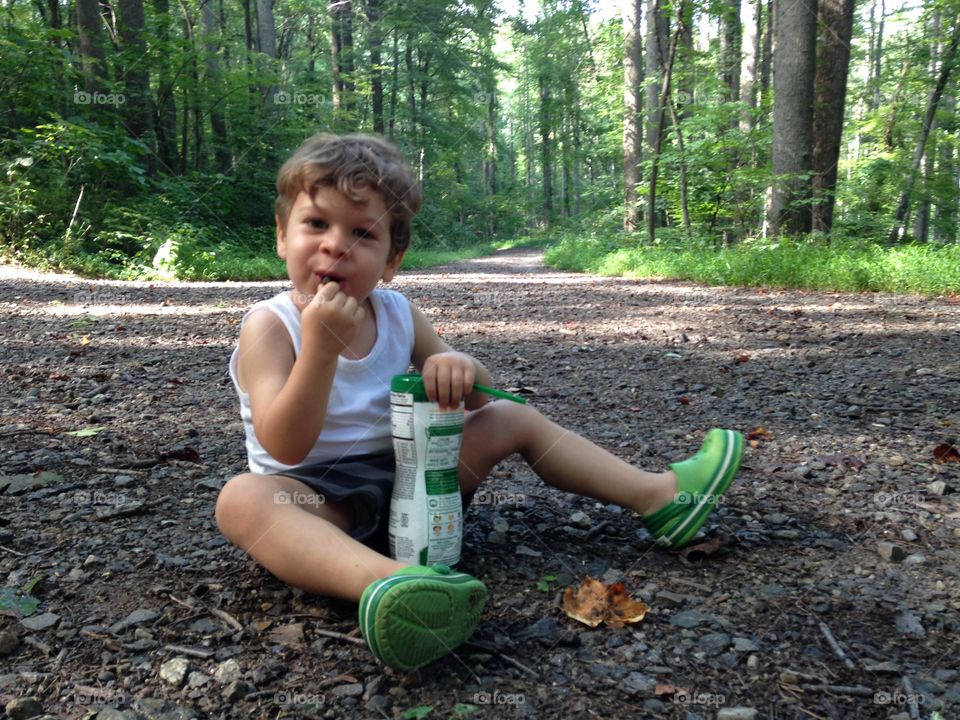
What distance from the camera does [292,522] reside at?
5.31ft

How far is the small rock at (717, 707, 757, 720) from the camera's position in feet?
4.13

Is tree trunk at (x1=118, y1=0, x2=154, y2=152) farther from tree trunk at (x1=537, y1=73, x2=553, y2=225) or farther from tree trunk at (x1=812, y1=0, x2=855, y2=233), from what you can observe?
tree trunk at (x1=537, y1=73, x2=553, y2=225)

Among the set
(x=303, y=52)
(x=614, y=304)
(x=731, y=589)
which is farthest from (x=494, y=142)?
(x=731, y=589)

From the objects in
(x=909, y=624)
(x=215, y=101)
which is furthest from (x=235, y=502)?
(x=215, y=101)

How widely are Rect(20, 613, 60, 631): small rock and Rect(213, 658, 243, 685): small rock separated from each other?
1.44ft

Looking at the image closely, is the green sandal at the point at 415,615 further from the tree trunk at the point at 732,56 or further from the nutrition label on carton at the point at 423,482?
the tree trunk at the point at 732,56

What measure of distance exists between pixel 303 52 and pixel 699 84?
19.2 metres

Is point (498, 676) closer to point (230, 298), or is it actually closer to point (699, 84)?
point (230, 298)

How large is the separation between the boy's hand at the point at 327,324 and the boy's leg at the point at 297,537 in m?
0.37

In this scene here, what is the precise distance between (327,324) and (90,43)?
1194cm

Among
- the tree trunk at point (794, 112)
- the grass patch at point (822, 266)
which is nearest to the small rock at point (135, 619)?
the grass patch at point (822, 266)

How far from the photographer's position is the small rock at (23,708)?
4.08 ft

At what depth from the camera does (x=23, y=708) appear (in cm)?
125

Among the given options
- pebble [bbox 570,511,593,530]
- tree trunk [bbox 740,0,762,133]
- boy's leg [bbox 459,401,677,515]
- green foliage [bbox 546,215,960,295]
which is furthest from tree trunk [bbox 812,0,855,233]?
boy's leg [bbox 459,401,677,515]
